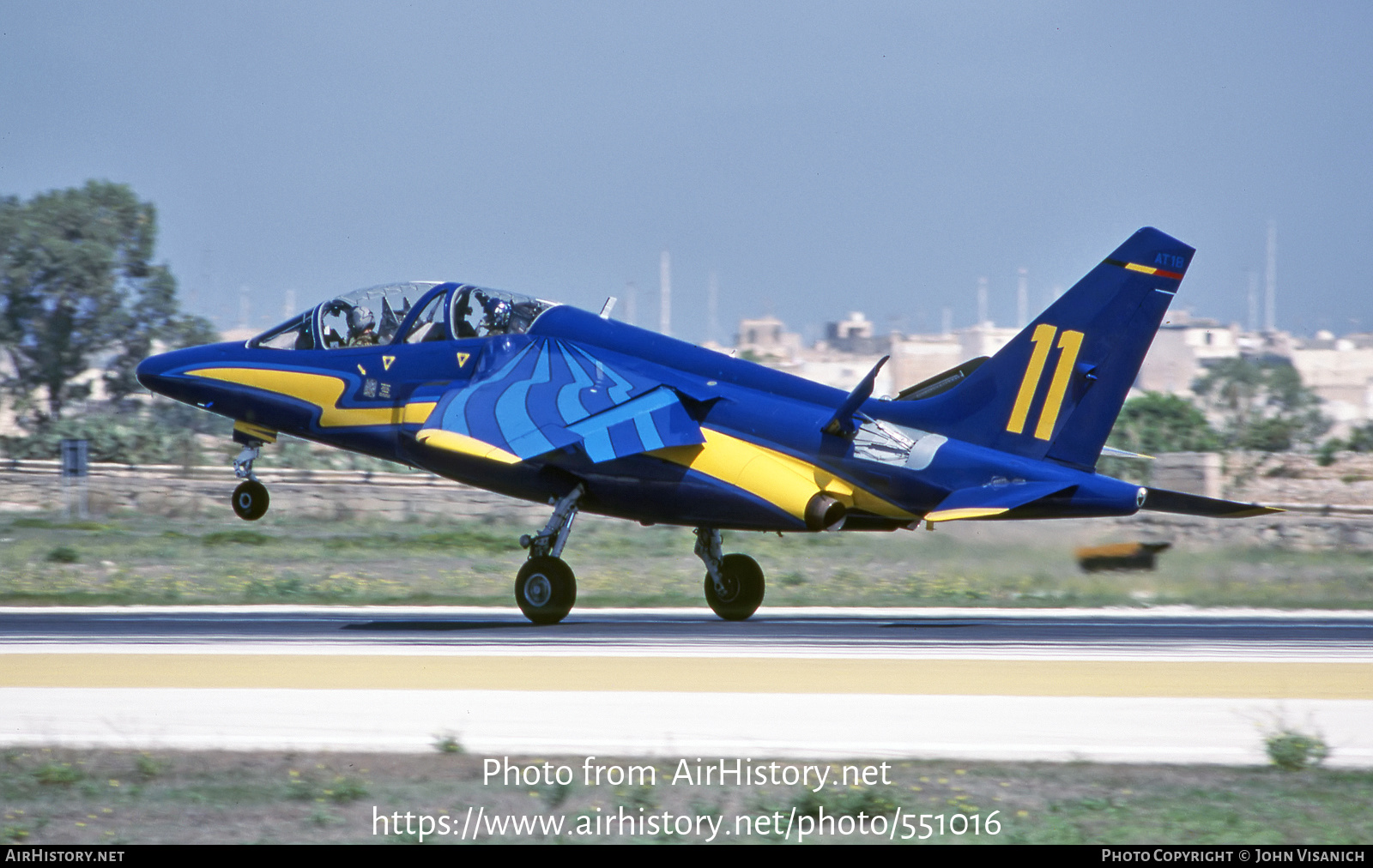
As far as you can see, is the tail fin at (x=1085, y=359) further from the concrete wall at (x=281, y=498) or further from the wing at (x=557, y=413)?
the concrete wall at (x=281, y=498)

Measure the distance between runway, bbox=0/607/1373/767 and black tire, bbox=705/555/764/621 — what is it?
0.33 metres

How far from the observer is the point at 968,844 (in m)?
8.11

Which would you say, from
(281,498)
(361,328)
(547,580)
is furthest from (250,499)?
(281,498)

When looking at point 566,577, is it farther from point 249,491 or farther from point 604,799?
point 604,799

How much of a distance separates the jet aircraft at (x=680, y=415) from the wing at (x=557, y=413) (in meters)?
0.03

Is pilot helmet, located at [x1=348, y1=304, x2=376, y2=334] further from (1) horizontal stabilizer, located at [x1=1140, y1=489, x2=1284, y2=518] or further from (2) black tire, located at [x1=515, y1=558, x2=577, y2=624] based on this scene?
(1) horizontal stabilizer, located at [x1=1140, y1=489, x2=1284, y2=518]

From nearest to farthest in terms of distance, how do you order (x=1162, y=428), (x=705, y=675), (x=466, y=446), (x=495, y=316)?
1. (x=705, y=675)
2. (x=466, y=446)
3. (x=495, y=316)
4. (x=1162, y=428)

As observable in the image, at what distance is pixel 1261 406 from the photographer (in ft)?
226

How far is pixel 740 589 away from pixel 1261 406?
56.3m

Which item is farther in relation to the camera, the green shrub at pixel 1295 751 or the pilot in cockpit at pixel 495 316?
the pilot in cockpit at pixel 495 316

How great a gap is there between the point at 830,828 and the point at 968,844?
78cm

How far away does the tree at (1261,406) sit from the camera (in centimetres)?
5556

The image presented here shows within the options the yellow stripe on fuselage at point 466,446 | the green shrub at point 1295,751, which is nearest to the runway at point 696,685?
the green shrub at point 1295,751

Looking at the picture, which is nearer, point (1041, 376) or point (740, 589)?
point (1041, 376)
